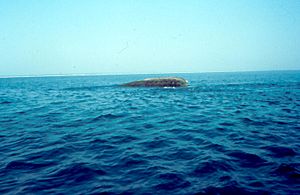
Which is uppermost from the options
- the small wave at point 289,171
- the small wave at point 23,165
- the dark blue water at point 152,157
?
the small wave at point 289,171

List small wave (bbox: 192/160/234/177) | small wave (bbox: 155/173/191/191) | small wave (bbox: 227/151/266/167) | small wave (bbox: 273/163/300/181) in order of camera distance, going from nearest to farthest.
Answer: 1. small wave (bbox: 155/173/191/191)
2. small wave (bbox: 273/163/300/181)
3. small wave (bbox: 192/160/234/177)
4. small wave (bbox: 227/151/266/167)

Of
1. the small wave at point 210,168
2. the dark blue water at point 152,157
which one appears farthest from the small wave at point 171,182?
the small wave at point 210,168

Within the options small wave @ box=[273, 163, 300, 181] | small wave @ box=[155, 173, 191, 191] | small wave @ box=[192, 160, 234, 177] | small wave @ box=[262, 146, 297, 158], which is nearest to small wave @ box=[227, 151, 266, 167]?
small wave @ box=[273, 163, 300, 181]

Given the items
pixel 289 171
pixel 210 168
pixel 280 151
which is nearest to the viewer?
pixel 289 171

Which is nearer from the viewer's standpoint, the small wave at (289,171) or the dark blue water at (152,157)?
the dark blue water at (152,157)

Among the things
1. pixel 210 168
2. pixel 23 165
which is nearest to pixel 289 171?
pixel 210 168

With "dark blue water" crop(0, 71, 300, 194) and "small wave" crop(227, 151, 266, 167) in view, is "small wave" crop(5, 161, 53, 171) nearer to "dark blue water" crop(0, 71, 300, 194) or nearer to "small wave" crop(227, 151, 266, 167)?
"dark blue water" crop(0, 71, 300, 194)

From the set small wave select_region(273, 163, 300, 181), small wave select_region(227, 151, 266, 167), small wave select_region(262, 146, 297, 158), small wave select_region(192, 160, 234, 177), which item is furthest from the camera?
small wave select_region(262, 146, 297, 158)

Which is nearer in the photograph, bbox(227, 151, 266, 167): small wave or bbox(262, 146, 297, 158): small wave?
bbox(227, 151, 266, 167): small wave

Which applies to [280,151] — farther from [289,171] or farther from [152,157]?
[152,157]

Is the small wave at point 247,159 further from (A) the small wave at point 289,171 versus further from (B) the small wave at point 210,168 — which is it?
(B) the small wave at point 210,168

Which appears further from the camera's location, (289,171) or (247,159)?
(247,159)

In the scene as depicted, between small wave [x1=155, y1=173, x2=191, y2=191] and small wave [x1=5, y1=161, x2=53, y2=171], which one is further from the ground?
small wave [x1=155, y1=173, x2=191, y2=191]

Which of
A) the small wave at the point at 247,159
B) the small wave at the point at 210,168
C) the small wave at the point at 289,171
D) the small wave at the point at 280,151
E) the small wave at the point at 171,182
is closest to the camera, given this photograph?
the small wave at the point at 171,182
